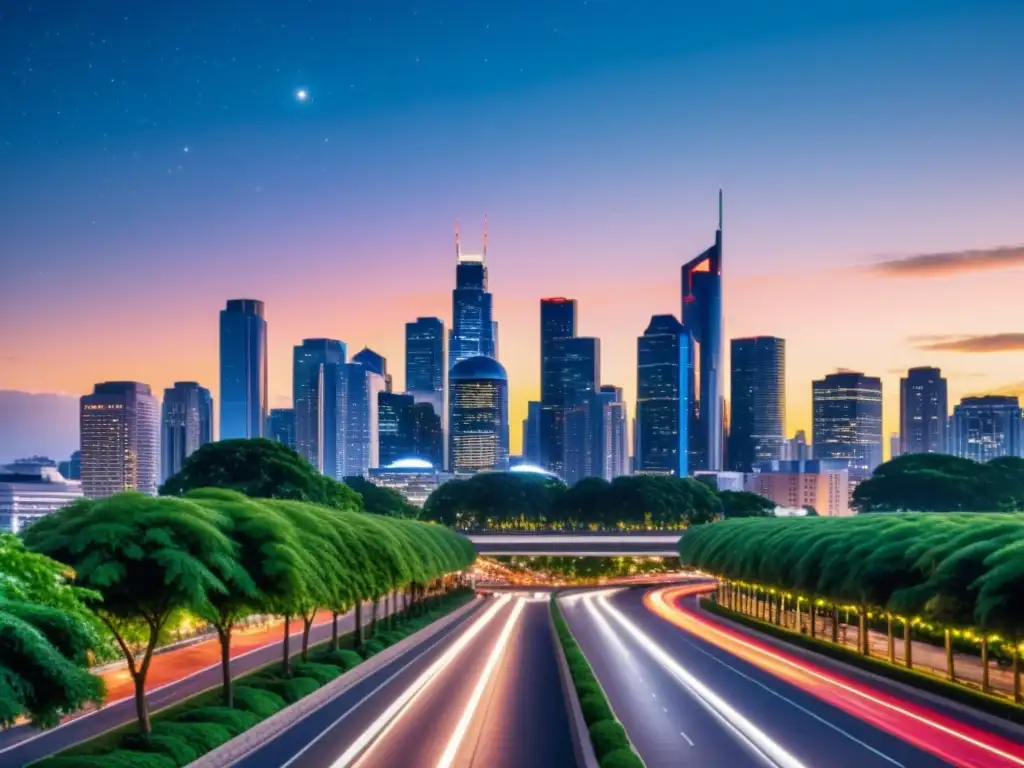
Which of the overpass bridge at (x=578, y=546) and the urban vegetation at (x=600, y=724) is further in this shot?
the overpass bridge at (x=578, y=546)

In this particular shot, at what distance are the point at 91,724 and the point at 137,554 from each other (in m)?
13.3

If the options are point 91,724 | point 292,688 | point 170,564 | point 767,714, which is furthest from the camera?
point 292,688

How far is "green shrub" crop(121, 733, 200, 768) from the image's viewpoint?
1383 inches

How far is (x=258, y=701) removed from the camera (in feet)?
149

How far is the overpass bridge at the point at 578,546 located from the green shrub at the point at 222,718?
4559 inches

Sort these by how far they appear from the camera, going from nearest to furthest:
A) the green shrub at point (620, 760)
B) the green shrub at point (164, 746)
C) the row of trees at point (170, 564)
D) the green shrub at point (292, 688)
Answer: the green shrub at point (620, 760), the row of trees at point (170, 564), the green shrub at point (164, 746), the green shrub at point (292, 688)

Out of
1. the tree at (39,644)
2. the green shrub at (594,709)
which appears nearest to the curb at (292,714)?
the green shrub at (594,709)

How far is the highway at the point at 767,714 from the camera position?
3725 centimetres

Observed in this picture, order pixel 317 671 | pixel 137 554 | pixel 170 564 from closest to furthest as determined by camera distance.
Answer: pixel 137 554, pixel 170 564, pixel 317 671

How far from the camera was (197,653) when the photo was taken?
7275 cm

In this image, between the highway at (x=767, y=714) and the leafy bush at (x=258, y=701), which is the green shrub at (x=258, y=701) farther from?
the highway at (x=767, y=714)

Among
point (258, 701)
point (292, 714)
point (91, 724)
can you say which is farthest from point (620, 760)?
point (91, 724)

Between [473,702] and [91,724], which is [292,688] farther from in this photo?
[91,724]

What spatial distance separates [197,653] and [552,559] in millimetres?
128163
